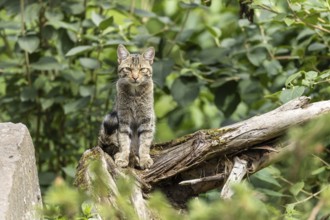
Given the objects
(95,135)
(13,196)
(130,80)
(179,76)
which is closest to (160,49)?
(179,76)

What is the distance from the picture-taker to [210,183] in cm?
534

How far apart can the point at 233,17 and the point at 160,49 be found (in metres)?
1.48

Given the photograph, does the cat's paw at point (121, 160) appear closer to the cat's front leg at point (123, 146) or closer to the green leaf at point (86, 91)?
the cat's front leg at point (123, 146)

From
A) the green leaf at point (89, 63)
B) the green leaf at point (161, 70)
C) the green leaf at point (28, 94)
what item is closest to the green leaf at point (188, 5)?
the green leaf at point (161, 70)

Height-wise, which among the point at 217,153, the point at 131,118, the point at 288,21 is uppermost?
the point at 288,21

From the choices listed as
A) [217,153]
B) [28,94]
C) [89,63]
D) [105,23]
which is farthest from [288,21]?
[28,94]

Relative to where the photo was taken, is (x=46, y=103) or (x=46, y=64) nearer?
(x=46, y=64)

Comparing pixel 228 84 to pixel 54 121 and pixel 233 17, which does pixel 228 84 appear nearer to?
pixel 233 17

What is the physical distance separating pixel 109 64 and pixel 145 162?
118 inches

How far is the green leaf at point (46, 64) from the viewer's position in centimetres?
795

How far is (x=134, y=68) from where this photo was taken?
20.2 feet

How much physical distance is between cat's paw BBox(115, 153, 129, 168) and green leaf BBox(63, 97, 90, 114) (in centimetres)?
246

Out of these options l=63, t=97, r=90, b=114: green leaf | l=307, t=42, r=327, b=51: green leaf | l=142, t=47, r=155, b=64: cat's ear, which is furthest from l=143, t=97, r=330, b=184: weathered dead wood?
l=63, t=97, r=90, b=114: green leaf

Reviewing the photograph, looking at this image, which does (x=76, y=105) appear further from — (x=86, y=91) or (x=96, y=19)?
(x=96, y=19)
